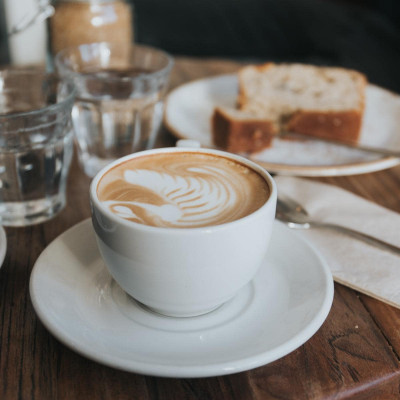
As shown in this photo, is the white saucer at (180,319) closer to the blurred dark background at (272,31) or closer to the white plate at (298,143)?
the white plate at (298,143)

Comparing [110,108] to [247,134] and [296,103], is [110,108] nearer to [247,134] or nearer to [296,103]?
[247,134]

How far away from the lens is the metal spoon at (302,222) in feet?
2.26

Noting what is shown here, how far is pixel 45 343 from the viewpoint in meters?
0.53

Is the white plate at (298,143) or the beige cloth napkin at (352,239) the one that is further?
the white plate at (298,143)

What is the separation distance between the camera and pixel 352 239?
2.33 feet

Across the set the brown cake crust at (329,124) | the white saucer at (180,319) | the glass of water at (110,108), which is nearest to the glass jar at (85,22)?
the glass of water at (110,108)

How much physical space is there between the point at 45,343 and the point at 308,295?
0.27 meters

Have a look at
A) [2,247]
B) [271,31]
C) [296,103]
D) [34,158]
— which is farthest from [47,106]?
[271,31]

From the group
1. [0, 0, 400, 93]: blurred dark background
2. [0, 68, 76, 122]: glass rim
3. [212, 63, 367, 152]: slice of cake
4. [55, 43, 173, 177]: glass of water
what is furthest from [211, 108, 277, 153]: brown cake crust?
[0, 0, 400, 93]: blurred dark background

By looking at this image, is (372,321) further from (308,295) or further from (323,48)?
(323,48)

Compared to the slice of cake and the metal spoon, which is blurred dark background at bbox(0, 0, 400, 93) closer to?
the slice of cake

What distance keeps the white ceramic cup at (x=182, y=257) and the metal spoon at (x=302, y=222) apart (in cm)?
21

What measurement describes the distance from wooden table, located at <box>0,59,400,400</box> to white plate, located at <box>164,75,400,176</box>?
0.34 meters

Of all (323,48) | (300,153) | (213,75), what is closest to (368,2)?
(323,48)
